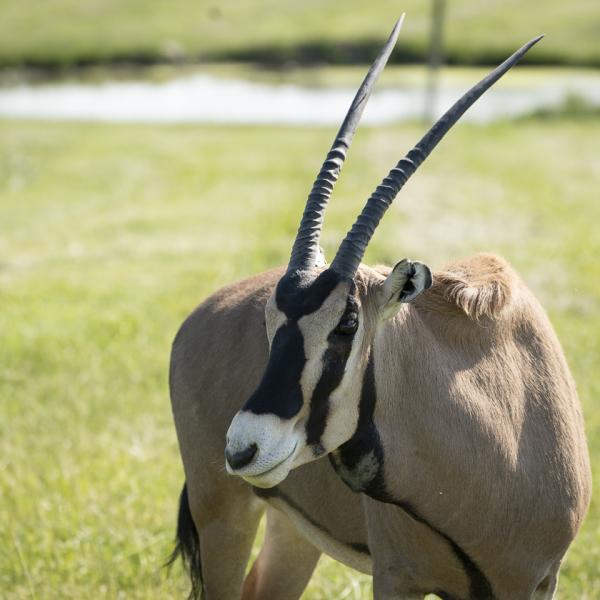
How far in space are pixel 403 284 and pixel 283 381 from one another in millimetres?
477

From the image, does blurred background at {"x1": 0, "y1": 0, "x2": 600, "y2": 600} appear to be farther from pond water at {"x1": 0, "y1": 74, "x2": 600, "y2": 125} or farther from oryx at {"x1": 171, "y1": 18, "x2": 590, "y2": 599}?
oryx at {"x1": 171, "y1": 18, "x2": 590, "y2": 599}

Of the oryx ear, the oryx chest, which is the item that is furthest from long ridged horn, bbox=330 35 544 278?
the oryx chest

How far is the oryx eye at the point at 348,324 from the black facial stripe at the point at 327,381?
2 cm

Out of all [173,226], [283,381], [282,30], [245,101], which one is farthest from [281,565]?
[282,30]

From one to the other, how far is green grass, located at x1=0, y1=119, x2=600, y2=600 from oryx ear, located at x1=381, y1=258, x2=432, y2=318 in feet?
7.41

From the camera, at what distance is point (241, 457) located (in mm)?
2898

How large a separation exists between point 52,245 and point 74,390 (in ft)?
17.3

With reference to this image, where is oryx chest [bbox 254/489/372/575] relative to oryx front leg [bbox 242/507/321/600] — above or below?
above

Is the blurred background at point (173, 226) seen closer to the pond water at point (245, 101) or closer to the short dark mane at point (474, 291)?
the pond water at point (245, 101)

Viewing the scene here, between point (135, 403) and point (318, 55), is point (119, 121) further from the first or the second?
point (135, 403)

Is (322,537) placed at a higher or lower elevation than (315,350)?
lower

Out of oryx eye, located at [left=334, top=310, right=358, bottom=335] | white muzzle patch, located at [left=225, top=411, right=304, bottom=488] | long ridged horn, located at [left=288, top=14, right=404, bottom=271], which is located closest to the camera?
white muzzle patch, located at [left=225, top=411, right=304, bottom=488]

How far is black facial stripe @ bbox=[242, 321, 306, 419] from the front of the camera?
291 cm

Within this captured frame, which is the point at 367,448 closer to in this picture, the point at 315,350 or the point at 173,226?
the point at 315,350
